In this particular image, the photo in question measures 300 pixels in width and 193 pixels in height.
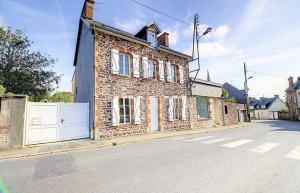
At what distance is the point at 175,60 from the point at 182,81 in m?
1.91

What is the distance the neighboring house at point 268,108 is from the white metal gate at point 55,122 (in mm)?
51155

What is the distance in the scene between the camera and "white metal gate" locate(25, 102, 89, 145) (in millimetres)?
7473

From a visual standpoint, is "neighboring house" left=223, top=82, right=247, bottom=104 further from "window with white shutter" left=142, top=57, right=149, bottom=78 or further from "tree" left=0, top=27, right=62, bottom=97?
"tree" left=0, top=27, right=62, bottom=97

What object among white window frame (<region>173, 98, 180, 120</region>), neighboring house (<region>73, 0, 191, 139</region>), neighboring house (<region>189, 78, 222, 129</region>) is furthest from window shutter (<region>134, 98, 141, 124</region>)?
neighboring house (<region>189, 78, 222, 129</region>)

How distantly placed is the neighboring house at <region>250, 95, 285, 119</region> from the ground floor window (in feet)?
129

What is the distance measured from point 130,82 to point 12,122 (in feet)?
20.4

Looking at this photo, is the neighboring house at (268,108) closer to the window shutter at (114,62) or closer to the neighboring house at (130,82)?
the neighboring house at (130,82)

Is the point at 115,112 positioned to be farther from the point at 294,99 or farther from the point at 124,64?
the point at 294,99

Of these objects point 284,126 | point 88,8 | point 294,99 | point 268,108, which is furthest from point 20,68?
point 268,108

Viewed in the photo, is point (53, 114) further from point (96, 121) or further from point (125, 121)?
point (125, 121)

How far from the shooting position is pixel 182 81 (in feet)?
44.3

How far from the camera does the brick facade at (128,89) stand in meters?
8.98

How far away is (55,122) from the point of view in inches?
317

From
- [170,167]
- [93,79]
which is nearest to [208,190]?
[170,167]
